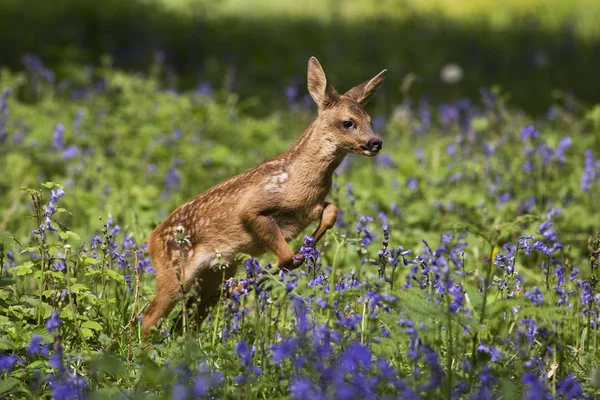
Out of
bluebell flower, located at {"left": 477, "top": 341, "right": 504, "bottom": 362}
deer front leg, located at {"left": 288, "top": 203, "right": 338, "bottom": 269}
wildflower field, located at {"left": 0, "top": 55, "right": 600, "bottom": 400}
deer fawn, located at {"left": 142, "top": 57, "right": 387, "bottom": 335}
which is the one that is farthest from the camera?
deer fawn, located at {"left": 142, "top": 57, "right": 387, "bottom": 335}

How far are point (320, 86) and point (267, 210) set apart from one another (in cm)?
82

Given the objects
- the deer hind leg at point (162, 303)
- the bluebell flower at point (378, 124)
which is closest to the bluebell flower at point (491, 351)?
the deer hind leg at point (162, 303)

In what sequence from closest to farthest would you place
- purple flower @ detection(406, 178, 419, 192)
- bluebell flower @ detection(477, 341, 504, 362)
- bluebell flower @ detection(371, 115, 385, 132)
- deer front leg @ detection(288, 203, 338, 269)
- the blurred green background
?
bluebell flower @ detection(477, 341, 504, 362)
deer front leg @ detection(288, 203, 338, 269)
purple flower @ detection(406, 178, 419, 192)
bluebell flower @ detection(371, 115, 385, 132)
the blurred green background

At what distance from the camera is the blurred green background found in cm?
1266

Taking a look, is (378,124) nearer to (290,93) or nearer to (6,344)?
(290,93)

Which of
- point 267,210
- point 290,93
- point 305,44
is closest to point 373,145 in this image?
point 267,210

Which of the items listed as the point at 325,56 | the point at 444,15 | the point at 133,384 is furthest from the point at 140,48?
the point at 133,384

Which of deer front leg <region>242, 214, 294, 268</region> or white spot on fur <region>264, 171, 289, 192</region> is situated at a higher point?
white spot on fur <region>264, 171, 289, 192</region>

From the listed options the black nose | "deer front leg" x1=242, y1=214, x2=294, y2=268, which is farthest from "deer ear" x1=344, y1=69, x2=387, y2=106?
"deer front leg" x1=242, y1=214, x2=294, y2=268

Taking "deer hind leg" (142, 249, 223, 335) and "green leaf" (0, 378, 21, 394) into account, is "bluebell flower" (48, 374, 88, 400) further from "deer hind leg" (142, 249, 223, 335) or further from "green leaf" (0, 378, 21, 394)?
"deer hind leg" (142, 249, 223, 335)

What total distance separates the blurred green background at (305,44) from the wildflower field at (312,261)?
0.81 m

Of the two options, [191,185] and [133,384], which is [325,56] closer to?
[191,185]

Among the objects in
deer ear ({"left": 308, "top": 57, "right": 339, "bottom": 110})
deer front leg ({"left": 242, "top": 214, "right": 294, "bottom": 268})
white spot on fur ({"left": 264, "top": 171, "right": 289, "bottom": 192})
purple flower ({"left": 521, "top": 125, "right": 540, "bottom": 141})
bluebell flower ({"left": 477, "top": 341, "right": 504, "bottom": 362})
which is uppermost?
purple flower ({"left": 521, "top": 125, "right": 540, "bottom": 141})

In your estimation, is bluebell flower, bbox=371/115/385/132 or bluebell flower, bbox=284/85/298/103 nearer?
bluebell flower, bbox=284/85/298/103
